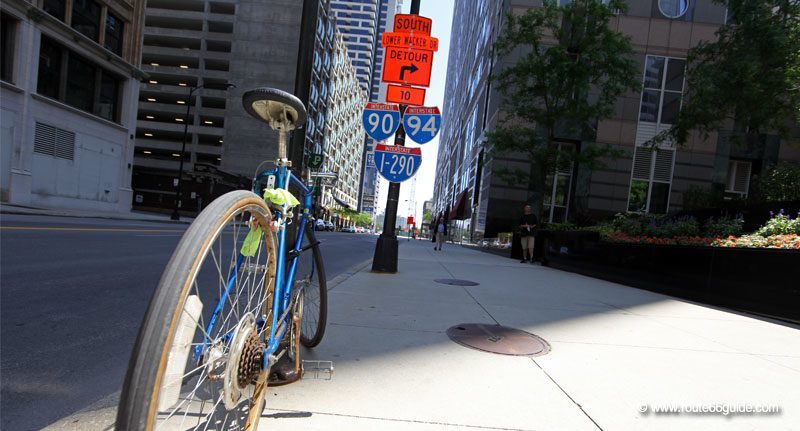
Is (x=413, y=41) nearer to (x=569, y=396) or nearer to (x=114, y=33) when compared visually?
Result: (x=569, y=396)

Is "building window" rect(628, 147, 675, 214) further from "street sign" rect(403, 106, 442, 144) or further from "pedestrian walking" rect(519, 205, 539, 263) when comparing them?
"street sign" rect(403, 106, 442, 144)

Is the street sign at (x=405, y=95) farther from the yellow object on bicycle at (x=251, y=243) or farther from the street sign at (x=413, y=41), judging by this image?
the yellow object on bicycle at (x=251, y=243)

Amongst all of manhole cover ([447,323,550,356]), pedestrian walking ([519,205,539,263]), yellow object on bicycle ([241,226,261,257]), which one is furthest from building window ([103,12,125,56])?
yellow object on bicycle ([241,226,261,257])

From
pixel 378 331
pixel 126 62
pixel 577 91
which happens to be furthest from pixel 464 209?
pixel 378 331

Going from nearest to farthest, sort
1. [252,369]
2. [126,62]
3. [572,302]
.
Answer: [252,369], [572,302], [126,62]

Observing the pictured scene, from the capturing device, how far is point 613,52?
1458 cm

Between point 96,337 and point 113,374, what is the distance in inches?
36.1

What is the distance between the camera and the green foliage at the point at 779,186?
10781 mm

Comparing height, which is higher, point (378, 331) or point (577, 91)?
point (577, 91)

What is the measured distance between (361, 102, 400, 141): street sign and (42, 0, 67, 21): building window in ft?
A: 87.9

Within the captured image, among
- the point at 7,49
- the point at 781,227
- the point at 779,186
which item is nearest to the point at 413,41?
the point at 781,227

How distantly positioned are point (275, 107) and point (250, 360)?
1.33m

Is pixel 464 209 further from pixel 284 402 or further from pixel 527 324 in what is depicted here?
pixel 284 402

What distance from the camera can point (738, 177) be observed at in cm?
2123
